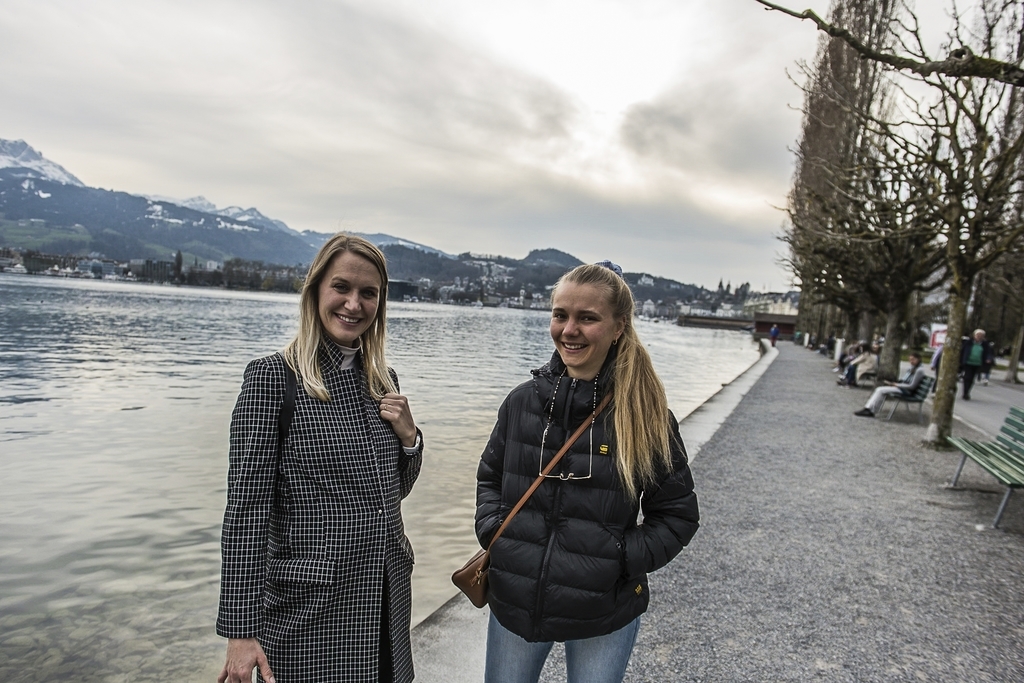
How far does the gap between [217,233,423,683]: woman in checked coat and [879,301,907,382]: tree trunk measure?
20042 millimetres

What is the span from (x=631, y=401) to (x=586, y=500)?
0.36 meters

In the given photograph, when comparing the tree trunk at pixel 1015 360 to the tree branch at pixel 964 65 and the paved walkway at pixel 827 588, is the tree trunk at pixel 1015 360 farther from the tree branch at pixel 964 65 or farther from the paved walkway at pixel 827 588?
the tree branch at pixel 964 65

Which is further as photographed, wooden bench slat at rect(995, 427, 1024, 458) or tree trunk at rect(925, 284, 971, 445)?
tree trunk at rect(925, 284, 971, 445)

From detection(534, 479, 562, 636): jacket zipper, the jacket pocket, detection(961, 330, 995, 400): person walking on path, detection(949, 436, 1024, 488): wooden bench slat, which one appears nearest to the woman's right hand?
the jacket pocket

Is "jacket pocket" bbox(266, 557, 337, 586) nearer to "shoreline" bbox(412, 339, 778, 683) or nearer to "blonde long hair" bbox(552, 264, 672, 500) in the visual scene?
"blonde long hair" bbox(552, 264, 672, 500)

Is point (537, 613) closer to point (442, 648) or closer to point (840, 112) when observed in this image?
point (442, 648)

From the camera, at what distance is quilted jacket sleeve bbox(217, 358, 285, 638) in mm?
A: 1976

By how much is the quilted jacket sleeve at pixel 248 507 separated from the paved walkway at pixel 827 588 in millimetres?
1529

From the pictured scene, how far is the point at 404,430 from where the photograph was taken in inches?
94.3

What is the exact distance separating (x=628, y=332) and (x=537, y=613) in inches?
38.9

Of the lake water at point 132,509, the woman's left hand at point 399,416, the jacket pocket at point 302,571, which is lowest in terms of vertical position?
the lake water at point 132,509

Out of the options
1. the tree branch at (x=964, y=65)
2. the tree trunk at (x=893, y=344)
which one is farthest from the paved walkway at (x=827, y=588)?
the tree trunk at (x=893, y=344)

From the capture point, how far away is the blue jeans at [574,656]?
2.23 metres

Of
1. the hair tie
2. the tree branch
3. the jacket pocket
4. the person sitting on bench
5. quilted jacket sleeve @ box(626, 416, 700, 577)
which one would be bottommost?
the person sitting on bench
